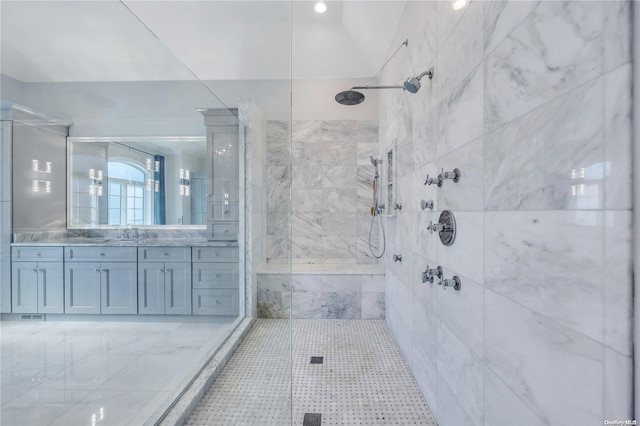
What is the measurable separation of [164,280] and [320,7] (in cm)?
327

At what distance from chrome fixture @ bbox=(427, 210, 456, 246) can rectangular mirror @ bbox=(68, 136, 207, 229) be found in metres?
2.58

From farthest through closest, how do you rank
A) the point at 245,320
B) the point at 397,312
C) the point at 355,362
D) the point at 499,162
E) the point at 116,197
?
the point at 116,197 < the point at 245,320 < the point at 397,312 < the point at 355,362 < the point at 499,162

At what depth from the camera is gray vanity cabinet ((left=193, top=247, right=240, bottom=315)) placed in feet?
8.97

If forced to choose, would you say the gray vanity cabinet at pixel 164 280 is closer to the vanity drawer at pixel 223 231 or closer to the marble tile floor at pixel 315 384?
the vanity drawer at pixel 223 231

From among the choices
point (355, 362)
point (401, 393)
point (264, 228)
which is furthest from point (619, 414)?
point (264, 228)

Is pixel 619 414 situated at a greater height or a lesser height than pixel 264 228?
lesser

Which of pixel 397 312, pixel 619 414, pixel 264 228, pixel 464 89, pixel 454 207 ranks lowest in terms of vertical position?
pixel 397 312

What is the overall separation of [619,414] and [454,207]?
2.82ft

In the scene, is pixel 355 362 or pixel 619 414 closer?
pixel 619 414

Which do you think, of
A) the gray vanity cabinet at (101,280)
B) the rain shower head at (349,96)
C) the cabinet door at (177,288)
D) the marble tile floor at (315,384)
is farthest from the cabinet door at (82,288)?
the rain shower head at (349,96)

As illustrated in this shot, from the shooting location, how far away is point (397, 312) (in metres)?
2.35

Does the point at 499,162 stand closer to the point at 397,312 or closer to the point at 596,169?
the point at 596,169

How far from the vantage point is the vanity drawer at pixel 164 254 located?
2.72 m

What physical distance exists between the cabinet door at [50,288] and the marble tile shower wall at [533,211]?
10.1ft
